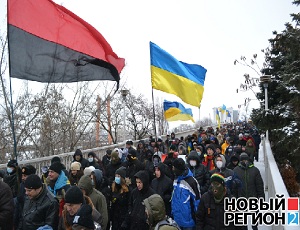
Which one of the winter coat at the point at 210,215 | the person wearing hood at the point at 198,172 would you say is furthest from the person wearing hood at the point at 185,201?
the person wearing hood at the point at 198,172

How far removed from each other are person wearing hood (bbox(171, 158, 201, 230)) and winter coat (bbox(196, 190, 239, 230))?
2.45 ft

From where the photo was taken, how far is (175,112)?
19.7 m

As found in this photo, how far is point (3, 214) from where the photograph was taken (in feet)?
15.1

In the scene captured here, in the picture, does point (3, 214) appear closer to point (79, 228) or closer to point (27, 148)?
point (79, 228)

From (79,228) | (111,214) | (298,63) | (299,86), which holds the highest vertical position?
(298,63)

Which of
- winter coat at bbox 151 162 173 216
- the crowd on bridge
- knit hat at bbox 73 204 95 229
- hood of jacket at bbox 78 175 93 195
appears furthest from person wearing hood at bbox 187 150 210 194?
knit hat at bbox 73 204 95 229

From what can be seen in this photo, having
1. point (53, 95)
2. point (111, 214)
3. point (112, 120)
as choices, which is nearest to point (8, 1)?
point (111, 214)

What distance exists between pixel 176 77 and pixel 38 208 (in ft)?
25.2

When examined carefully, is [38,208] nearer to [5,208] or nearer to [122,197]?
[5,208]

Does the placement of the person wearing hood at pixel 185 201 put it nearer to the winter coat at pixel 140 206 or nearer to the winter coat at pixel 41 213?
the winter coat at pixel 140 206

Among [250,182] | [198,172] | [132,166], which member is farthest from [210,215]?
[132,166]

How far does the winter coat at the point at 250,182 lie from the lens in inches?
288

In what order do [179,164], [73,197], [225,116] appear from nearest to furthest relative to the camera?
[73,197], [179,164], [225,116]

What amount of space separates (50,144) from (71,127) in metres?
1.19
